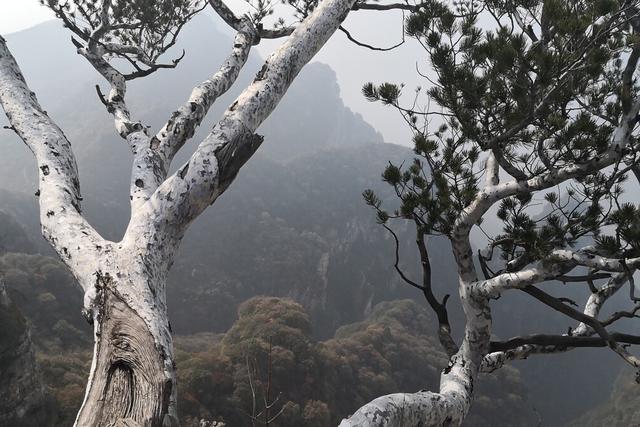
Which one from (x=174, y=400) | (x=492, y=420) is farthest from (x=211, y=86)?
(x=492, y=420)

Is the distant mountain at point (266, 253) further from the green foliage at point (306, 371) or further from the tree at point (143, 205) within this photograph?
the tree at point (143, 205)

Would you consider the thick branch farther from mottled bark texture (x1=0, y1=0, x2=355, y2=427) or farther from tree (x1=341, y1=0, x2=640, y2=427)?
tree (x1=341, y1=0, x2=640, y2=427)

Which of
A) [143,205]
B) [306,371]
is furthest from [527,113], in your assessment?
[306,371]

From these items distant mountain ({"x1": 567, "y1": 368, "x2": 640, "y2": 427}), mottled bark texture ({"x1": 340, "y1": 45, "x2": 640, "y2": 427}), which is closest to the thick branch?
mottled bark texture ({"x1": 340, "y1": 45, "x2": 640, "y2": 427})

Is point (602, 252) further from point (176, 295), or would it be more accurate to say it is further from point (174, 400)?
point (176, 295)

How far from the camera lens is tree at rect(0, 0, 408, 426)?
4.60 ft

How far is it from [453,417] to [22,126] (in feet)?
8.93

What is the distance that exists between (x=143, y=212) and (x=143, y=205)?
59mm

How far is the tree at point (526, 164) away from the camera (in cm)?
248

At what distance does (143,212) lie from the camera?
1.79 metres

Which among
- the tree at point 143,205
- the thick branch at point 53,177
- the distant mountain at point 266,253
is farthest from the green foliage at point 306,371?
the distant mountain at point 266,253

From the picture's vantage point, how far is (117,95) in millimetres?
3096

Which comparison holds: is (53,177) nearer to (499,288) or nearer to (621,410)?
(499,288)

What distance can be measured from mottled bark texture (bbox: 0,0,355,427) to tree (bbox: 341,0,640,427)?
3.24 feet
